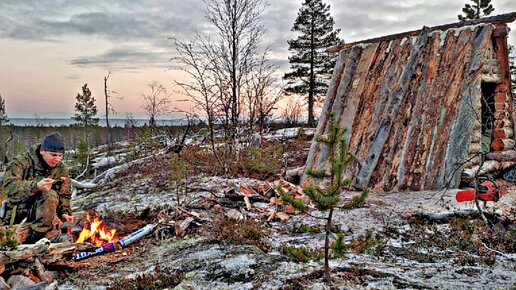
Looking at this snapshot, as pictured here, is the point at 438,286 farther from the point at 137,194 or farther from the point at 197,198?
the point at 137,194

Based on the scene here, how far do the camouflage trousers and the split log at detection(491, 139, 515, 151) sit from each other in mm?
7855

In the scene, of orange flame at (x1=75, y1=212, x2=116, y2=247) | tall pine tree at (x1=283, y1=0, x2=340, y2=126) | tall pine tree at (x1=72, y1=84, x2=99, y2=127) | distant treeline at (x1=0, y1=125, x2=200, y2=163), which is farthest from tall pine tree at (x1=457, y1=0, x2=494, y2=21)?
tall pine tree at (x1=72, y1=84, x2=99, y2=127)

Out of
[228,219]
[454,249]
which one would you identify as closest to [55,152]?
[228,219]

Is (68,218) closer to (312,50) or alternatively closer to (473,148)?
(473,148)

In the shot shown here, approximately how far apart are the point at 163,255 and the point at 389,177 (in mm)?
4428

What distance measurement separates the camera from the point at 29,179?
4961mm

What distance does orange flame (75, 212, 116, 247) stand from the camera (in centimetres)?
522

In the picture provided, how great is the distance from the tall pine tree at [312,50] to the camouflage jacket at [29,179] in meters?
21.4

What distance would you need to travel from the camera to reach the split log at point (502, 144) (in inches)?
310

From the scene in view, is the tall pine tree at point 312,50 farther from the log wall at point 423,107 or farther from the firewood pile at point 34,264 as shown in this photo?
the firewood pile at point 34,264

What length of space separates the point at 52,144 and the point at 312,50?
23.1 meters

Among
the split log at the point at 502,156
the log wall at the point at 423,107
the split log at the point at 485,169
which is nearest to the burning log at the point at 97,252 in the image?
→ the log wall at the point at 423,107

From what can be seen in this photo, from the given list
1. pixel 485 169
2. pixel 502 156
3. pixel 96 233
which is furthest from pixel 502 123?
pixel 96 233

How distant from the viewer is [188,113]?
12.0 m
